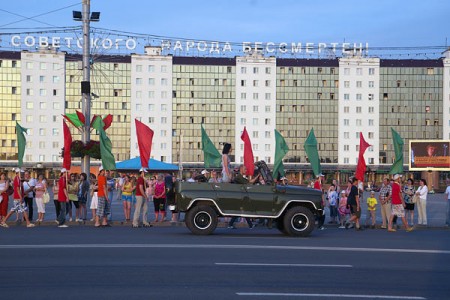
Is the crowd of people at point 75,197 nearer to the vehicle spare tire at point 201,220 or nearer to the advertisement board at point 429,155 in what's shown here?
the vehicle spare tire at point 201,220

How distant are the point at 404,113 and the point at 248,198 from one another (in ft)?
333

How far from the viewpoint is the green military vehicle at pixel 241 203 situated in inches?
909

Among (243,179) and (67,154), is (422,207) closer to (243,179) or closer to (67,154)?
(243,179)

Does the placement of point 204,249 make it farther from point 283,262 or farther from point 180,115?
point 180,115

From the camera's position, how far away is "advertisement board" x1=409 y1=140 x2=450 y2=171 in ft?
338

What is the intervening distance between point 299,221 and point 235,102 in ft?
310

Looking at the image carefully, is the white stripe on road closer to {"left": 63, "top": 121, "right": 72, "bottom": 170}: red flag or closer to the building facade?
{"left": 63, "top": 121, "right": 72, "bottom": 170}: red flag

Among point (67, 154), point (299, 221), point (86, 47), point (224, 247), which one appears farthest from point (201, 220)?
point (86, 47)

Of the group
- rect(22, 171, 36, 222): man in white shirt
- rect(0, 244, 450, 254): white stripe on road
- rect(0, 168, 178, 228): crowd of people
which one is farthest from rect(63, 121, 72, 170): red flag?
rect(0, 244, 450, 254): white stripe on road

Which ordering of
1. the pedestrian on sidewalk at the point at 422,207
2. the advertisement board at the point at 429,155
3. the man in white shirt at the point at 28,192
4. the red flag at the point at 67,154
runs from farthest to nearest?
the advertisement board at the point at 429,155 → the red flag at the point at 67,154 → the pedestrian on sidewalk at the point at 422,207 → the man in white shirt at the point at 28,192

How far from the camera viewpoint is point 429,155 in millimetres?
103812

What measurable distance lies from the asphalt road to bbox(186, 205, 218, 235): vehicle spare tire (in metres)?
0.30

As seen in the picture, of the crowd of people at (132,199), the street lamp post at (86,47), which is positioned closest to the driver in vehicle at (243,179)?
the crowd of people at (132,199)

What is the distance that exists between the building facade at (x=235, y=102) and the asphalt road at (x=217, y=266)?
90.6 meters
